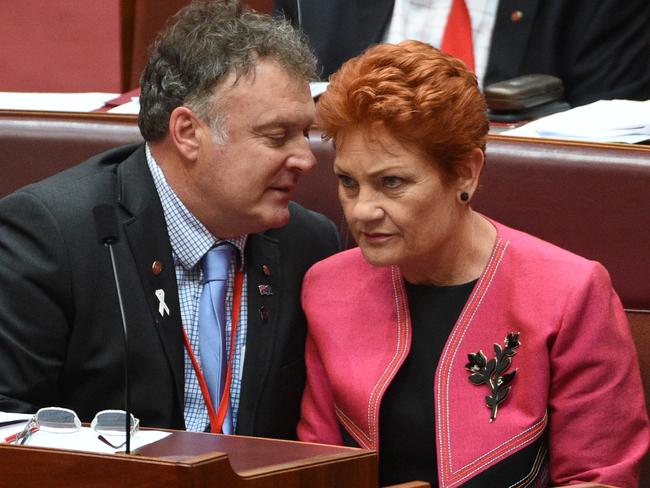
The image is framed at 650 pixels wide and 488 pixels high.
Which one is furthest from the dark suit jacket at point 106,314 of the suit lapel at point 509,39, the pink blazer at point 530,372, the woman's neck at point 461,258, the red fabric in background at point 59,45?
the red fabric in background at point 59,45

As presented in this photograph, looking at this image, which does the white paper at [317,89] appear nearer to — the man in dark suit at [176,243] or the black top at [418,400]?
the man in dark suit at [176,243]

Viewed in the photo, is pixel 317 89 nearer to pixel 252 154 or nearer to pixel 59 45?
pixel 252 154

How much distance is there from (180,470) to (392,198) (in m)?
0.65

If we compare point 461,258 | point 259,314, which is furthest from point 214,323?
point 461,258

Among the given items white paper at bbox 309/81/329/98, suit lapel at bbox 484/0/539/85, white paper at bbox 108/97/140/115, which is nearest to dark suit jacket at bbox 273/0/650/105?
suit lapel at bbox 484/0/539/85

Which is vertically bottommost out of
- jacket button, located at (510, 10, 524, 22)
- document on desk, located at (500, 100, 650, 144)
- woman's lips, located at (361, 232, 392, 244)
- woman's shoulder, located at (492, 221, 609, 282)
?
woman's shoulder, located at (492, 221, 609, 282)

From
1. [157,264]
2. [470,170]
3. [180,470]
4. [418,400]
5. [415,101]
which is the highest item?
[415,101]

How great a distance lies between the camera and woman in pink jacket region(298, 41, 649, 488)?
1.67 m

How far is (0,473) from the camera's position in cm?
122

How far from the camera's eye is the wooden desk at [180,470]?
116 centimetres

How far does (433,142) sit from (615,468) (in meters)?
0.49

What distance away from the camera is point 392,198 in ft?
5.60

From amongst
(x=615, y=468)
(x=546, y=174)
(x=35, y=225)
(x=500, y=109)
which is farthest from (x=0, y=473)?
(x=500, y=109)

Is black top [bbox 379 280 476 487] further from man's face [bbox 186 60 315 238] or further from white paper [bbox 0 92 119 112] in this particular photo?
white paper [bbox 0 92 119 112]
